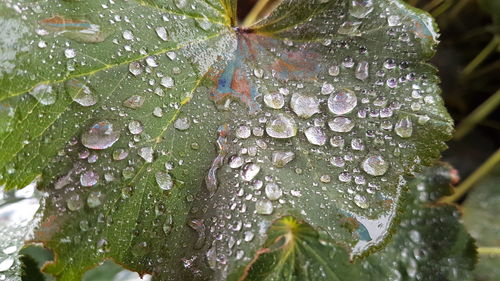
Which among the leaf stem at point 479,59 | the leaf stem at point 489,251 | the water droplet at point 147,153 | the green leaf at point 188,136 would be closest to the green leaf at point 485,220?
the leaf stem at point 489,251

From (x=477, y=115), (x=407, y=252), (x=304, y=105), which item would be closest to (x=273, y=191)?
(x=304, y=105)

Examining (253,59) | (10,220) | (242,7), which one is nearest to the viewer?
(253,59)

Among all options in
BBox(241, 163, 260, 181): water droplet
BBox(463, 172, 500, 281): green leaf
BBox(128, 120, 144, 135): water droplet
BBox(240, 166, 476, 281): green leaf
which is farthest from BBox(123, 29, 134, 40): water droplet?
BBox(463, 172, 500, 281): green leaf

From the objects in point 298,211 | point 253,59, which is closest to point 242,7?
point 253,59

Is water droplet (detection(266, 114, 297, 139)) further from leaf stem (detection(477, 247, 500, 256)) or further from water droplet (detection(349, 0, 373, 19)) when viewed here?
leaf stem (detection(477, 247, 500, 256))

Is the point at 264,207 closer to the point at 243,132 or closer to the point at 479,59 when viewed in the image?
the point at 243,132

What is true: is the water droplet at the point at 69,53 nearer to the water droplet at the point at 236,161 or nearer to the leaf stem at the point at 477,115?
the water droplet at the point at 236,161

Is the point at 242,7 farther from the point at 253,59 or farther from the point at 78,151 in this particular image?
the point at 78,151
